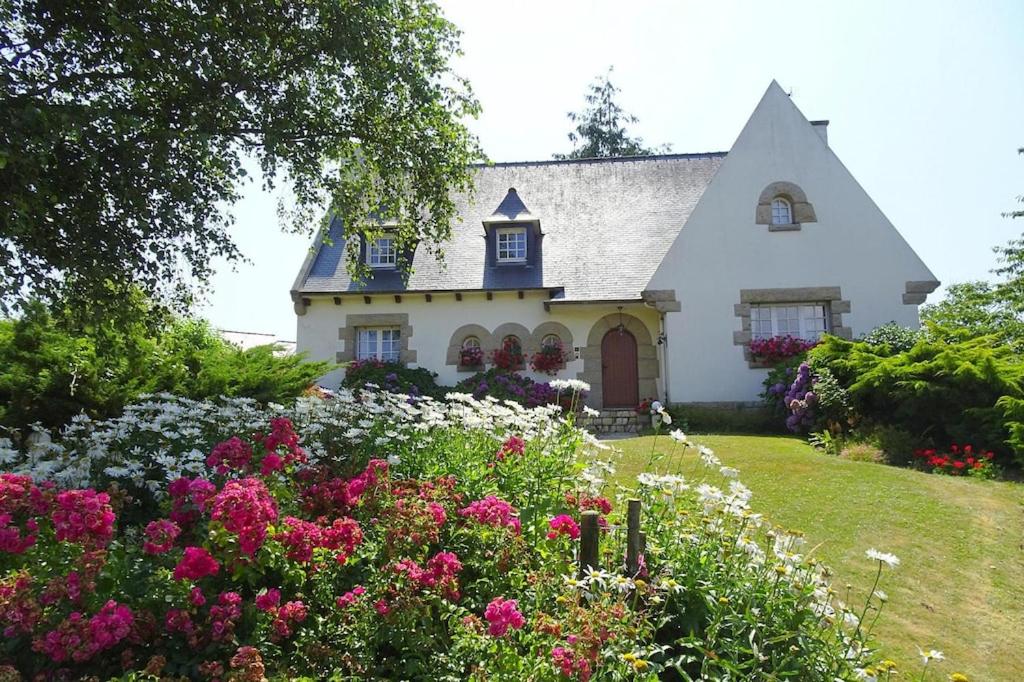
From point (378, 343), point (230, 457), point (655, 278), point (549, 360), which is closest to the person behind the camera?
point (230, 457)

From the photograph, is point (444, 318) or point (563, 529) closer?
point (563, 529)

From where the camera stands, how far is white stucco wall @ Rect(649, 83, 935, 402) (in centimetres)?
1316

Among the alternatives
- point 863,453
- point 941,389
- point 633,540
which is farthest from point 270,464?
point 941,389

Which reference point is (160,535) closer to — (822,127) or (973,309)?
(822,127)

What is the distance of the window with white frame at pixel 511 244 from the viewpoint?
1520cm

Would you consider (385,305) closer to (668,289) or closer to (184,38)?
(668,289)

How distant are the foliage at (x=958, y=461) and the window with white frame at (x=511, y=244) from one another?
9.04m

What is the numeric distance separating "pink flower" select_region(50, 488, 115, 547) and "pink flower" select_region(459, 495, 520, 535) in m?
1.43

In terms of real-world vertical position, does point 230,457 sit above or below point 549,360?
below

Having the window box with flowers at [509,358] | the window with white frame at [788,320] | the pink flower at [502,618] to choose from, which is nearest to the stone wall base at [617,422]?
the window box with flowers at [509,358]

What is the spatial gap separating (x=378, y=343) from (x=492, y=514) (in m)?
12.5

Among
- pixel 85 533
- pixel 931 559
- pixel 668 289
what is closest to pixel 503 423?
pixel 85 533

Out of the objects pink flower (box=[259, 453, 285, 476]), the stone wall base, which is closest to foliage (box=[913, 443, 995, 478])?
the stone wall base

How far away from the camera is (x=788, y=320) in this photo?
44.4 feet
